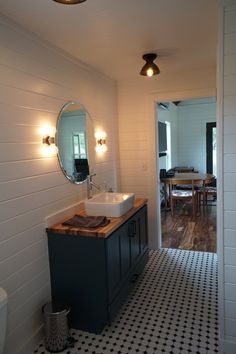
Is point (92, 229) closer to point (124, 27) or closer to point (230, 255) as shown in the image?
point (230, 255)

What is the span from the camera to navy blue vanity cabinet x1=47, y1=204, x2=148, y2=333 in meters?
2.05

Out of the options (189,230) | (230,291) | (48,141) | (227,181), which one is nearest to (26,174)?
(48,141)

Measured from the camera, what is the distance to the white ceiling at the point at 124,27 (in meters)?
1.66

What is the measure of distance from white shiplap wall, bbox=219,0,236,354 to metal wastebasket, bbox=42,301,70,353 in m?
1.13

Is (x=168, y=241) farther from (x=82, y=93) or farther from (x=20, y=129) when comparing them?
(x=20, y=129)

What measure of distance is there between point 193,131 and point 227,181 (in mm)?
6046

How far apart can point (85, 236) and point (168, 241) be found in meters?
2.22

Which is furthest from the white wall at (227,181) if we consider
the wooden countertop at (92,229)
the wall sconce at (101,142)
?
the wall sconce at (101,142)

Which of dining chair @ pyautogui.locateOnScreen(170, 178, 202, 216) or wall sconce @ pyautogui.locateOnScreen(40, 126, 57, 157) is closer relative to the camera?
wall sconce @ pyautogui.locateOnScreen(40, 126, 57, 157)

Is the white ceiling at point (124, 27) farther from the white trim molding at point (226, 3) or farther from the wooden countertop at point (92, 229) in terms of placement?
the wooden countertop at point (92, 229)

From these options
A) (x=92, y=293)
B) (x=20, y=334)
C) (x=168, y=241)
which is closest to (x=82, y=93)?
(x=92, y=293)

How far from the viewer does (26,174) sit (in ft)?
6.38

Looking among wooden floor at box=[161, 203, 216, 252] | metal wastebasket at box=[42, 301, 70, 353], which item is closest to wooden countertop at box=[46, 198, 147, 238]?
metal wastebasket at box=[42, 301, 70, 353]

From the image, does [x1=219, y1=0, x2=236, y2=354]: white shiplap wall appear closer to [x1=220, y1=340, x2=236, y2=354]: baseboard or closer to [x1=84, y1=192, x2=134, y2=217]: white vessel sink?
[x1=220, y1=340, x2=236, y2=354]: baseboard
